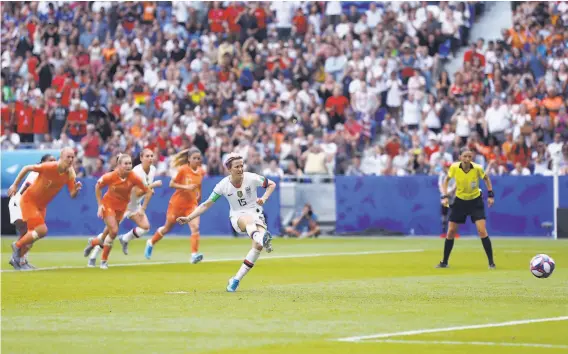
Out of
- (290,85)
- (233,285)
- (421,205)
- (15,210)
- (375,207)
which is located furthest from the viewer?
(290,85)

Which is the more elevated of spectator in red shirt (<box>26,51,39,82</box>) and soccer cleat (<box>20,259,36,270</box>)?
spectator in red shirt (<box>26,51,39,82</box>)

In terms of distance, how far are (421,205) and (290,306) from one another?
19753mm

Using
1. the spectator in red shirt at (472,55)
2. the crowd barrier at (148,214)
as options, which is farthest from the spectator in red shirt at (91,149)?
the spectator in red shirt at (472,55)

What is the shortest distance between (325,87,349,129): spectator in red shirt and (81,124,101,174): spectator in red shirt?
6951 millimetres

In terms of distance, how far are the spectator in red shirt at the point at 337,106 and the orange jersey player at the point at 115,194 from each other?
44.9 ft

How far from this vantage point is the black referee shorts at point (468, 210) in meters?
22.8

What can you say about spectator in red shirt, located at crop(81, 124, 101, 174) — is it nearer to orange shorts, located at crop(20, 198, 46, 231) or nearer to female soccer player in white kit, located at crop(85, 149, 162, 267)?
female soccer player in white kit, located at crop(85, 149, 162, 267)

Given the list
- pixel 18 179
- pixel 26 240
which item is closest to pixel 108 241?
pixel 26 240

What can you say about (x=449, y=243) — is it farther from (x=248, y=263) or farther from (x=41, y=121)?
(x=41, y=121)

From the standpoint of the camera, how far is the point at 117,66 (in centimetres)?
4072

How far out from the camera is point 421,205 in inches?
1373

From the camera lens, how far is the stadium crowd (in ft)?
113

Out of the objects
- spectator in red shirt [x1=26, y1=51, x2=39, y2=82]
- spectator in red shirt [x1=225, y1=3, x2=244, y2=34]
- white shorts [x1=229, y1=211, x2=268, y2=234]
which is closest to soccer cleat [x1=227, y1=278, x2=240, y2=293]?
white shorts [x1=229, y1=211, x2=268, y2=234]

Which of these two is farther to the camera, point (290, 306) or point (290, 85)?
point (290, 85)
